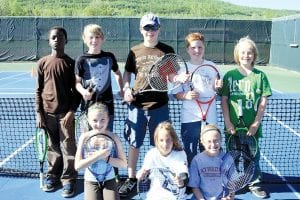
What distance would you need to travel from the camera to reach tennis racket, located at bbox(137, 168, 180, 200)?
3.21m

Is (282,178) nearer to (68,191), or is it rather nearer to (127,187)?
(127,187)

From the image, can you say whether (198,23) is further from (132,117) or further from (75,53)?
(132,117)

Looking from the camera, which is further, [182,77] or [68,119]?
[68,119]

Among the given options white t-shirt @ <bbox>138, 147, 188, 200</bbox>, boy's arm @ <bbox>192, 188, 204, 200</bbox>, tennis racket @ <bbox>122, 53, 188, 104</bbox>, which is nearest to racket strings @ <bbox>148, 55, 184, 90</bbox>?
tennis racket @ <bbox>122, 53, 188, 104</bbox>

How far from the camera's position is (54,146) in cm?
417

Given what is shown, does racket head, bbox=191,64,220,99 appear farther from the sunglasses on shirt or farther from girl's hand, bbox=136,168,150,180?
girl's hand, bbox=136,168,150,180

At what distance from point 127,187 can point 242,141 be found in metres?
1.15

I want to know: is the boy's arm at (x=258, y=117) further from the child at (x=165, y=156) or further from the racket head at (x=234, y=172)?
the child at (x=165, y=156)

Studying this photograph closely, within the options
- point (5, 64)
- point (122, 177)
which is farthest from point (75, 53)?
point (122, 177)

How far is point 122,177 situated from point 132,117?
84 centimetres

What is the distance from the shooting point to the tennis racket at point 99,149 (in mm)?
3279

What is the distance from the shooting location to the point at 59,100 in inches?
155

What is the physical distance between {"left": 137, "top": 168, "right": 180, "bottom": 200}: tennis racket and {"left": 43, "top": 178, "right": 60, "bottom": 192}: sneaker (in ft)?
4.04

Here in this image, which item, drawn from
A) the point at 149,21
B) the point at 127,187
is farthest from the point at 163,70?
the point at 127,187
